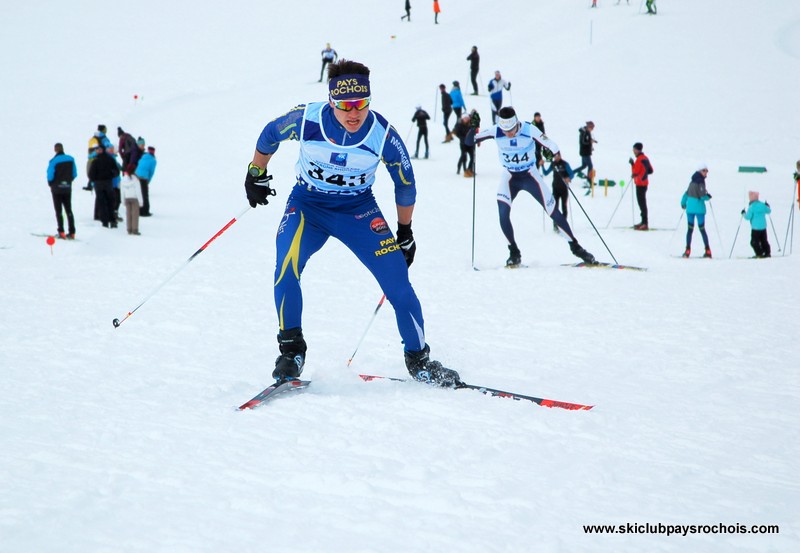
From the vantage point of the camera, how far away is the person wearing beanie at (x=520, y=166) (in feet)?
33.4

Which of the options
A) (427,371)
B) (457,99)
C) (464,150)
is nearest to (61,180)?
(464,150)

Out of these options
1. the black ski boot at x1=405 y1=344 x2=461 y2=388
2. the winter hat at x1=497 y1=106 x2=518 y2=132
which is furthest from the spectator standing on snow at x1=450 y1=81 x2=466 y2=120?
the black ski boot at x1=405 y1=344 x2=461 y2=388

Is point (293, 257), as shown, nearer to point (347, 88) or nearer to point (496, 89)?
point (347, 88)

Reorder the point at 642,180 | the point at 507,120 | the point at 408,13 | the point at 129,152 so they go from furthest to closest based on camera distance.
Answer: the point at 408,13 < the point at 129,152 < the point at 642,180 < the point at 507,120

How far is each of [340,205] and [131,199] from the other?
10.3 metres

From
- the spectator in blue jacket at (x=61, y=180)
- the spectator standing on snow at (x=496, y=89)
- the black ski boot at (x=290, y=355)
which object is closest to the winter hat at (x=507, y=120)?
the black ski boot at (x=290, y=355)

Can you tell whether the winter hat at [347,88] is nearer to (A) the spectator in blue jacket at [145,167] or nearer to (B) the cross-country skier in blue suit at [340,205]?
(B) the cross-country skier in blue suit at [340,205]

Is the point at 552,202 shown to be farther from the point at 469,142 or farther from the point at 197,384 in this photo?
the point at 197,384

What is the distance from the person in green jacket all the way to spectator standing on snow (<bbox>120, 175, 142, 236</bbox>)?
35.9 feet

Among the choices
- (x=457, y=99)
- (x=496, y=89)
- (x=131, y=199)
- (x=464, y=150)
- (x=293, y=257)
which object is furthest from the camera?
(x=457, y=99)

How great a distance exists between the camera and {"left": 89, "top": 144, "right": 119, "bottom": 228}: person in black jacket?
1403cm

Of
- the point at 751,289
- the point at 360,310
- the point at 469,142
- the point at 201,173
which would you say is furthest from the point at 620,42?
the point at 360,310

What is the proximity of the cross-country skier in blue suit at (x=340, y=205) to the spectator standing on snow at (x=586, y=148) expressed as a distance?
522 inches

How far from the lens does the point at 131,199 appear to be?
13906 millimetres
